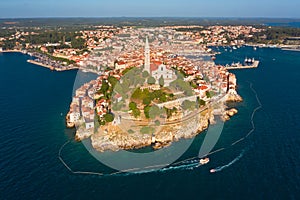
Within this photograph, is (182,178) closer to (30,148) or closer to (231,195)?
(231,195)

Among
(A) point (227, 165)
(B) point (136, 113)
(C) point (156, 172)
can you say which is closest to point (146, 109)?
(B) point (136, 113)

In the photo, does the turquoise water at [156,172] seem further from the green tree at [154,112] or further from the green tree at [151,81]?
the green tree at [151,81]

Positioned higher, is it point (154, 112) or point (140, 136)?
point (154, 112)

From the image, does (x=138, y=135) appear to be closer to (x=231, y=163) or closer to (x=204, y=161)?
(x=204, y=161)

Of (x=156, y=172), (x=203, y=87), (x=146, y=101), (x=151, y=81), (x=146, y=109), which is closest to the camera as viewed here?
(x=156, y=172)

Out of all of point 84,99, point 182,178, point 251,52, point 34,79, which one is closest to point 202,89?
point 84,99

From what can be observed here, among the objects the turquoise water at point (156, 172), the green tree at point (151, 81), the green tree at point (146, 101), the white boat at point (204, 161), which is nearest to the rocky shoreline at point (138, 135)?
the turquoise water at point (156, 172)

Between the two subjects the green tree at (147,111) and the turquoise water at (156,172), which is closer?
the turquoise water at (156,172)

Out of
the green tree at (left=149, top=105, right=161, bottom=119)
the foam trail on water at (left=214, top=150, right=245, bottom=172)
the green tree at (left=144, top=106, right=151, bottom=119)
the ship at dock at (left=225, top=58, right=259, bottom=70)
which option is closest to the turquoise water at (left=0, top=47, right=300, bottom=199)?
the foam trail on water at (left=214, top=150, right=245, bottom=172)
